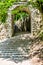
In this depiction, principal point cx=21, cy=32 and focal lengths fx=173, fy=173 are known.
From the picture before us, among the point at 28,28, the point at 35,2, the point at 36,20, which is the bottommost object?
the point at 28,28

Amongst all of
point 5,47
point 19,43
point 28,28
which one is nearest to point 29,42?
point 19,43

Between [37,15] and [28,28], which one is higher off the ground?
[37,15]

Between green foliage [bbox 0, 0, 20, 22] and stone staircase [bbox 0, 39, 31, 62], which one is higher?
green foliage [bbox 0, 0, 20, 22]

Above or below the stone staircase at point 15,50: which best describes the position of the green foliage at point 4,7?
above

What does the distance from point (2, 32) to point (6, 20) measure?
126 cm

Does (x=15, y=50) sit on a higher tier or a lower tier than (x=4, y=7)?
lower

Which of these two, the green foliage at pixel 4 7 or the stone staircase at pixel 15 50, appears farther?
the green foliage at pixel 4 7

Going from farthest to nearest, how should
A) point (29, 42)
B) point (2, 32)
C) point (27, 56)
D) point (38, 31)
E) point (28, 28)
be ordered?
point (28, 28) < point (2, 32) < point (38, 31) < point (29, 42) < point (27, 56)

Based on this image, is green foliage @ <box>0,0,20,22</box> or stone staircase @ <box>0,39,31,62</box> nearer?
stone staircase @ <box>0,39,31,62</box>

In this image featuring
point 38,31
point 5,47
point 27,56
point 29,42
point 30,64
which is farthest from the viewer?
point 38,31

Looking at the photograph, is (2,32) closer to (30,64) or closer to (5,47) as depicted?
(5,47)

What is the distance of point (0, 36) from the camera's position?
50.1 feet

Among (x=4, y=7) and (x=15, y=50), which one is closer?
(x=15, y=50)

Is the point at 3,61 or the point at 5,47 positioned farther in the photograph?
the point at 5,47
